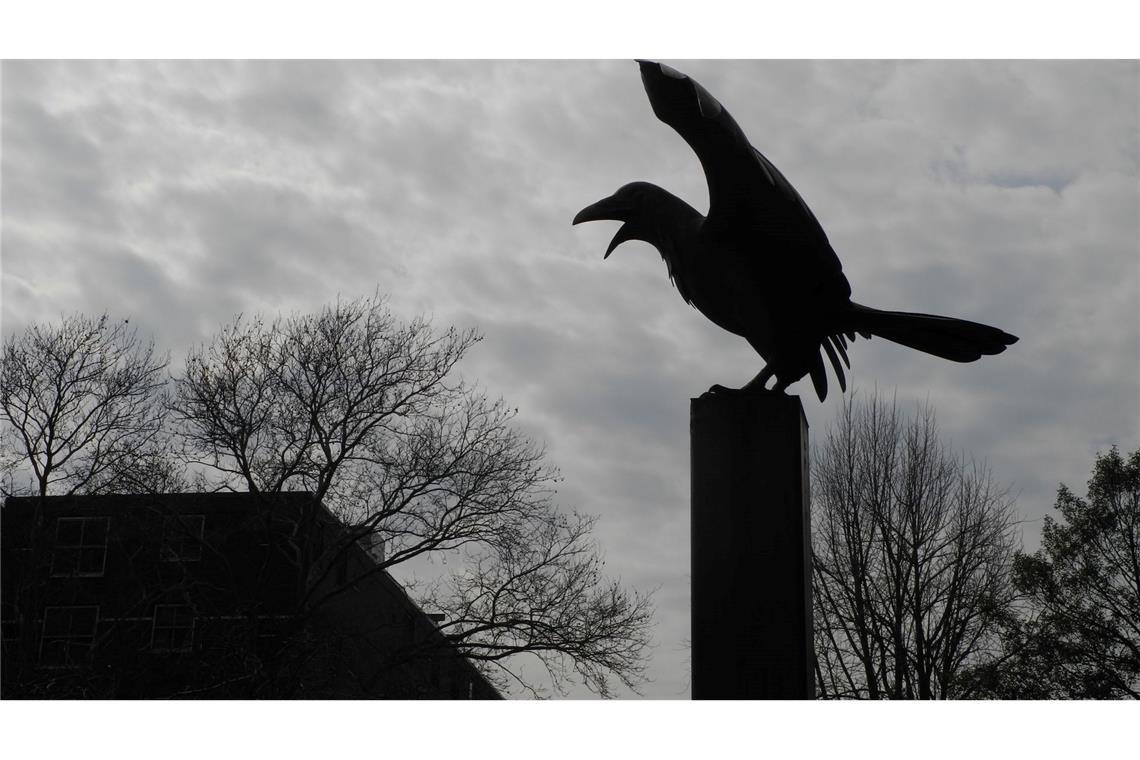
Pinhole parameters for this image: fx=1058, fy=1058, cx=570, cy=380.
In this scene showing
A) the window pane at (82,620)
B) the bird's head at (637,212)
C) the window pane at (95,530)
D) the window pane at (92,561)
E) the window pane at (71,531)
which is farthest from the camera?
the window pane at (82,620)

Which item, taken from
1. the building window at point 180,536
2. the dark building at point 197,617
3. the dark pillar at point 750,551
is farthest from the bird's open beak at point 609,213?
the building window at point 180,536

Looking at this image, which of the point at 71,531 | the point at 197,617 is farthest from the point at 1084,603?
the point at 71,531

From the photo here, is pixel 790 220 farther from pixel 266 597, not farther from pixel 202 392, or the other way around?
pixel 266 597

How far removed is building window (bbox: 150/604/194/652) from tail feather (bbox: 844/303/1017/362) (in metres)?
17.0

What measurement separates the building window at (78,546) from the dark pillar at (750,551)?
17456 mm

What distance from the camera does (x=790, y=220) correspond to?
498 centimetres

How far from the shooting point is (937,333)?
514 cm

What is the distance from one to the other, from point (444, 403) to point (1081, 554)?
1224cm

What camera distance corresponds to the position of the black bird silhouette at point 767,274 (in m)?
4.87

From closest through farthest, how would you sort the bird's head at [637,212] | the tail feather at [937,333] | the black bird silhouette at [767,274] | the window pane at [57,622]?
the black bird silhouette at [767,274], the tail feather at [937,333], the bird's head at [637,212], the window pane at [57,622]

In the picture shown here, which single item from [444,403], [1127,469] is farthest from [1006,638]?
[444,403]

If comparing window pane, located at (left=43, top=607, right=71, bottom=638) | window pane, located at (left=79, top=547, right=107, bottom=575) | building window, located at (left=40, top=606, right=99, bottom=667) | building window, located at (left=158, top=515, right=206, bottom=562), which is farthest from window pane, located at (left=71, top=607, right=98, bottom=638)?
building window, located at (left=158, top=515, right=206, bottom=562)

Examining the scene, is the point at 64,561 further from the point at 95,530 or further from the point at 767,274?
the point at 767,274

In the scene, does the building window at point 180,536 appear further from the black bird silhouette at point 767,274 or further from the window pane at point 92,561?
the black bird silhouette at point 767,274
